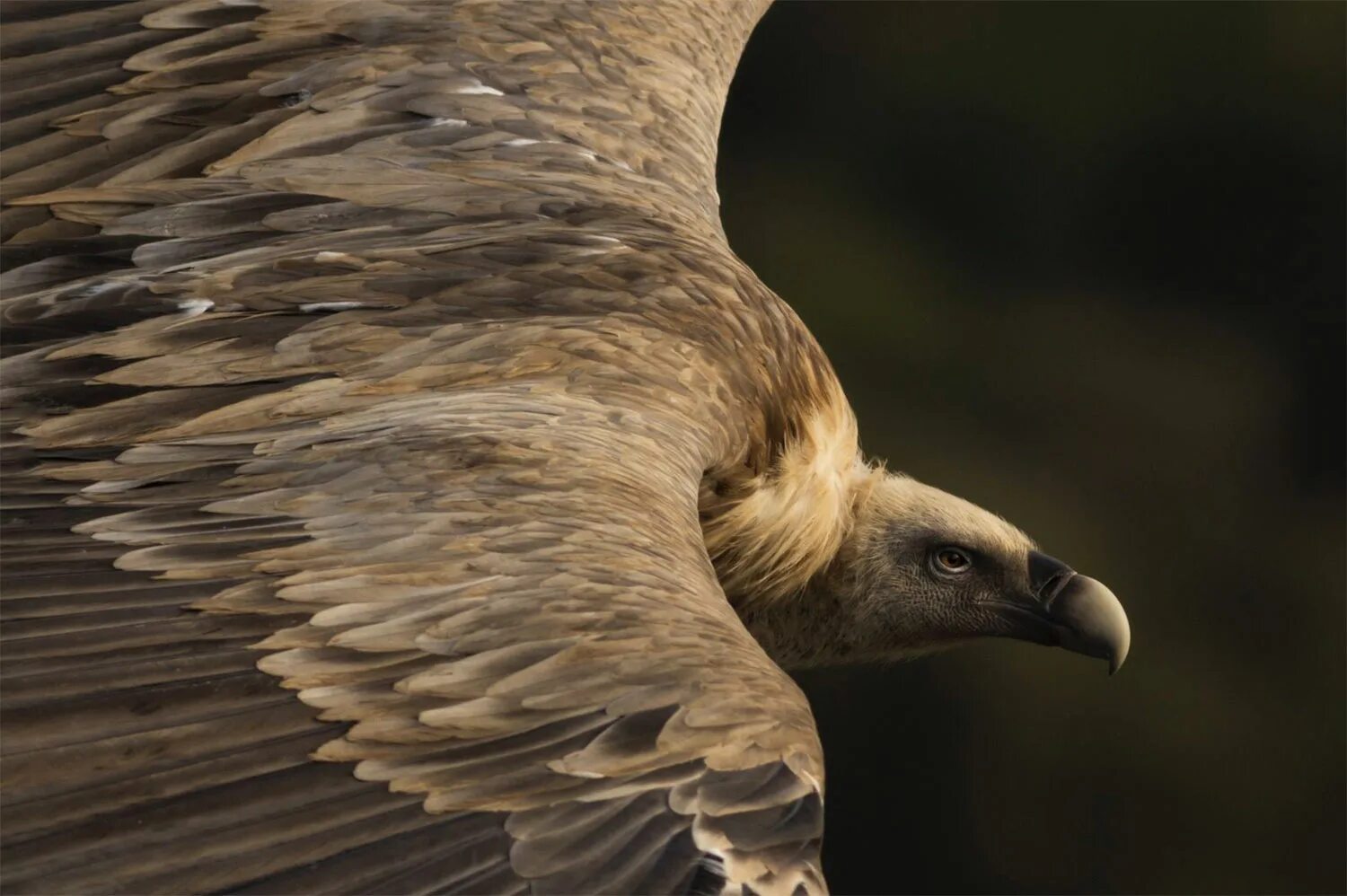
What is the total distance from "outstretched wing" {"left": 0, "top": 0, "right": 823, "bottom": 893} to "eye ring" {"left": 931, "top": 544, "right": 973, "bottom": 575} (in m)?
0.85

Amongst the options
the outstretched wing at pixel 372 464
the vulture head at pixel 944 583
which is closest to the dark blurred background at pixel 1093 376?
the vulture head at pixel 944 583

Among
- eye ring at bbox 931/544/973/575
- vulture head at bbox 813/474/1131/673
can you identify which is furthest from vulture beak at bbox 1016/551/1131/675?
eye ring at bbox 931/544/973/575

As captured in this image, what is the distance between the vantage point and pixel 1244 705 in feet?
32.5

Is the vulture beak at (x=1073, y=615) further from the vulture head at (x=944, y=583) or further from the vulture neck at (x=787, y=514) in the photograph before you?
the vulture neck at (x=787, y=514)

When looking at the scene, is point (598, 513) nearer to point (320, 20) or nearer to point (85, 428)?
point (85, 428)

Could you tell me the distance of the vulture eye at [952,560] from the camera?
4.00m

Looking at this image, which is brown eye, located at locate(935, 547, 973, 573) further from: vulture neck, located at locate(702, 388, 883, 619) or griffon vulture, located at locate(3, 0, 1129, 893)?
vulture neck, located at locate(702, 388, 883, 619)

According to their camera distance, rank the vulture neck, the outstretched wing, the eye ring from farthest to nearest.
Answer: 1. the eye ring
2. the vulture neck
3. the outstretched wing

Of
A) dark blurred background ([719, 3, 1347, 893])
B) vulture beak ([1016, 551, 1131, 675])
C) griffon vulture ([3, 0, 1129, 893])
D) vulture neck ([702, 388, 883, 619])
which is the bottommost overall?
dark blurred background ([719, 3, 1347, 893])

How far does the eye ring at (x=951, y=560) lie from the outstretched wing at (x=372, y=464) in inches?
33.5

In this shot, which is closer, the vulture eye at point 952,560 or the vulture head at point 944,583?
the vulture head at point 944,583

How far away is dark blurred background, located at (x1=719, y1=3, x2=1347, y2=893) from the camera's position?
9.41m

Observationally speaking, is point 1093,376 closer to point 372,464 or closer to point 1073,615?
point 1073,615

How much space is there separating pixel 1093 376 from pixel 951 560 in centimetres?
687
